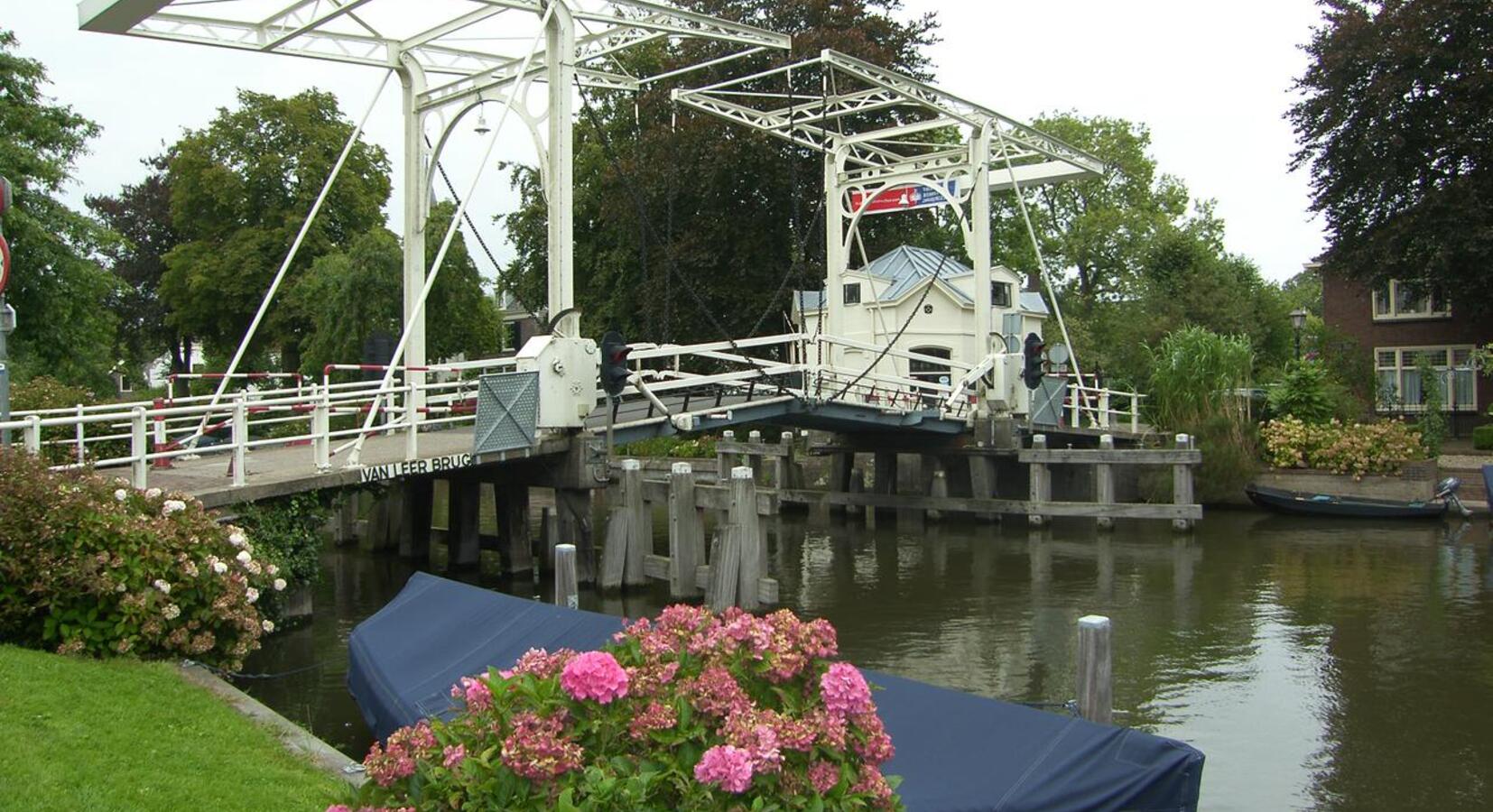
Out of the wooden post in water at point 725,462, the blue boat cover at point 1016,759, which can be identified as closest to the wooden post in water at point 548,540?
the wooden post in water at point 725,462

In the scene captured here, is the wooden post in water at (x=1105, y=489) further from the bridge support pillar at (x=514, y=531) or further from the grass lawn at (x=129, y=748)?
the grass lawn at (x=129, y=748)

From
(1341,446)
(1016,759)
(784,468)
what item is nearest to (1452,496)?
(1341,446)

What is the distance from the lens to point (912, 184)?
80.6ft

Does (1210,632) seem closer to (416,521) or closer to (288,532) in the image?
(288,532)

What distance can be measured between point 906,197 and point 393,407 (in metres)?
12.8

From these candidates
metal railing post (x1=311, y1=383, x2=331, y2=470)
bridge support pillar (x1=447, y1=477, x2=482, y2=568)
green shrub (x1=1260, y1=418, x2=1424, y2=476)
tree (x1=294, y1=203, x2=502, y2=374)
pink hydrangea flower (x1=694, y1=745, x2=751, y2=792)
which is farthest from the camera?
tree (x1=294, y1=203, x2=502, y2=374)

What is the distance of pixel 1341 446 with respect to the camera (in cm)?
2464

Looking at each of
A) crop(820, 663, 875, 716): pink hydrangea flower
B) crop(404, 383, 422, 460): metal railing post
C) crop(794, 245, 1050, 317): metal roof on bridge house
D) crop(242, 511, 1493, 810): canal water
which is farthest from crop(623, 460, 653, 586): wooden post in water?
crop(820, 663, 875, 716): pink hydrangea flower

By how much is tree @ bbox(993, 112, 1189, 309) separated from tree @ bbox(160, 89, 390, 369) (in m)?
24.7

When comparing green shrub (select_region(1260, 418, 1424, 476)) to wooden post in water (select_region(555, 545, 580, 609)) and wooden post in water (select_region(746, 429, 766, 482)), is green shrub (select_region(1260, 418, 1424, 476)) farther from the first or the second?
wooden post in water (select_region(555, 545, 580, 609))

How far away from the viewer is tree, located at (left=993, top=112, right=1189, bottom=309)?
165ft

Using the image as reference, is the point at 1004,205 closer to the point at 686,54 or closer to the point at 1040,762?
the point at 686,54

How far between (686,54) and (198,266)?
56.2 ft

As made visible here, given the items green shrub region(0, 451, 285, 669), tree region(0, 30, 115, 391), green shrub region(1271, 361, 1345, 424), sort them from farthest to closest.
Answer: green shrub region(1271, 361, 1345, 424) → tree region(0, 30, 115, 391) → green shrub region(0, 451, 285, 669)
